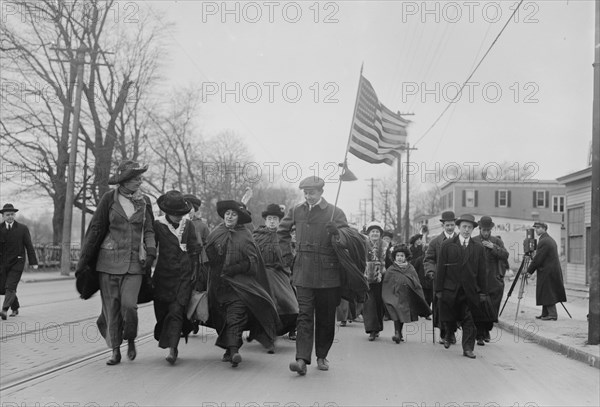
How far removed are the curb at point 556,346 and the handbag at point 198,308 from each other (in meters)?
4.66

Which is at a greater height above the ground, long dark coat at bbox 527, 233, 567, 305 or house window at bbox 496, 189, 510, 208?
house window at bbox 496, 189, 510, 208

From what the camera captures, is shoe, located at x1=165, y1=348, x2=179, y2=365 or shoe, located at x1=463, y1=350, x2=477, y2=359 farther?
shoe, located at x1=463, y1=350, x2=477, y2=359

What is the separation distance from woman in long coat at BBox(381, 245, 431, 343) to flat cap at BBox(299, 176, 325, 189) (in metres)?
3.81

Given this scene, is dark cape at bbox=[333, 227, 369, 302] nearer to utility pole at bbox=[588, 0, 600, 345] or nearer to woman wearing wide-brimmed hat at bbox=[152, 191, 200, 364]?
woman wearing wide-brimmed hat at bbox=[152, 191, 200, 364]

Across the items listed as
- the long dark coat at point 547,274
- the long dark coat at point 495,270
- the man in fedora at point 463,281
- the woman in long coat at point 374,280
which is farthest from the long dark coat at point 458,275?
the long dark coat at point 547,274

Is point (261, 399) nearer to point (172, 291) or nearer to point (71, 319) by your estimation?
point (172, 291)

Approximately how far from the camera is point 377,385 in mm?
7016

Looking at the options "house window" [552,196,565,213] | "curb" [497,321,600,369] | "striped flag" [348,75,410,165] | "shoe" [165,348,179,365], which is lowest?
"curb" [497,321,600,369]

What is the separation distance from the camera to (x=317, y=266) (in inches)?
309

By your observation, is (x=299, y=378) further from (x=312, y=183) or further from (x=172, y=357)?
(x=312, y=183)

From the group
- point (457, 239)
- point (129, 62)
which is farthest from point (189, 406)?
point (129, 62)

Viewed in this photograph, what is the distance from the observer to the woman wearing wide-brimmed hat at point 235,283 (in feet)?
27.0

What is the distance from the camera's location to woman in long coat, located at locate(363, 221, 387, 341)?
1124 centimetres

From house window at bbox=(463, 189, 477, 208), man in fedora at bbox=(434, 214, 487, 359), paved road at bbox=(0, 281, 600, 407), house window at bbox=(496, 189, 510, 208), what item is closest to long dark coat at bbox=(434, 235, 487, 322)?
man in fedora at bbox=(434, 214, 487, 359)
